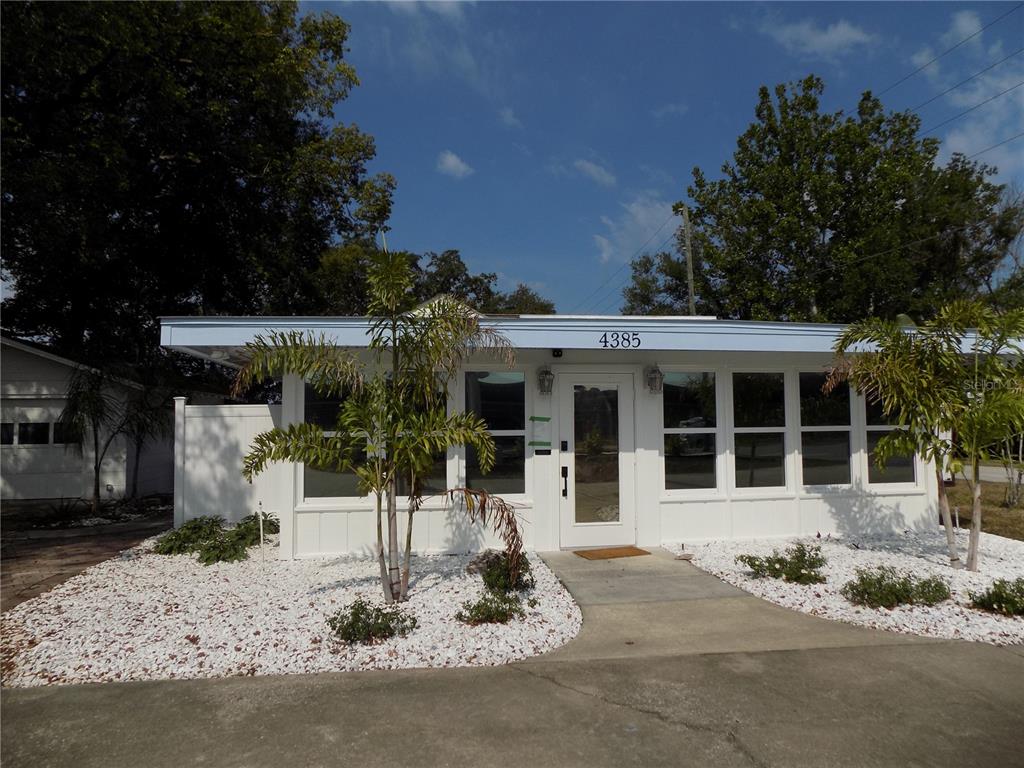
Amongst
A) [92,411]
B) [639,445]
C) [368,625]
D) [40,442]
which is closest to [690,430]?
[639,445]

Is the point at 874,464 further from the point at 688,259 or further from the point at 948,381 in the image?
the point at 688,259

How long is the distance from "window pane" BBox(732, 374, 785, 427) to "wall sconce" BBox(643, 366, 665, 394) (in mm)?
1107

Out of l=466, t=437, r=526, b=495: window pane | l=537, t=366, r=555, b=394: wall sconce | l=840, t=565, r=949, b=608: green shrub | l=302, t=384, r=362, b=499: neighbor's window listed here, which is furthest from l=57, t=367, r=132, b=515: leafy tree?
l=840, t=565, r=949, b=608: green shrub

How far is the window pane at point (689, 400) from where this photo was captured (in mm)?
7965

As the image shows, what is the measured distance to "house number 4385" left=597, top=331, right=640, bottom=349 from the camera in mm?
6676

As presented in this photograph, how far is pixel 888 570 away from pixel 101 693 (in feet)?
21.7

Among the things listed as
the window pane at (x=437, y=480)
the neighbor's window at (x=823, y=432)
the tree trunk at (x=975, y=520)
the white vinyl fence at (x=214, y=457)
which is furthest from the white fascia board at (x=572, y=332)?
the white vinyl fence at (x=214, y=457)

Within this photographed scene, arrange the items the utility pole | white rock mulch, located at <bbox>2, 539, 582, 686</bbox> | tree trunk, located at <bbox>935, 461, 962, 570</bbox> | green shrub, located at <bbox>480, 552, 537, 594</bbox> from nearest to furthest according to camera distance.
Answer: white rock mulch, located at <bbox>2, 539, 582, 686</bbox>, green shrub, located at <bbox>480, 552, 537, 594</bbox>, tree trunk, located at <bbox>935, 461, 962, 570</bbox>, the utility pole

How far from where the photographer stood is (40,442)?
13.8 meters

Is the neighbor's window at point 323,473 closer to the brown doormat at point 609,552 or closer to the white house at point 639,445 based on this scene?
the white house at point 639,445

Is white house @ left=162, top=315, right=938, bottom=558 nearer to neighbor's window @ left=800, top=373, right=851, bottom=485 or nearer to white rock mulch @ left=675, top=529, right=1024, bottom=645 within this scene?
neighbor's window @ left=800, top=373, right=851, bottom=485

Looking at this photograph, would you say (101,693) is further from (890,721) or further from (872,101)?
(872,101)

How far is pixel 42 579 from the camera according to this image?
21.7ft

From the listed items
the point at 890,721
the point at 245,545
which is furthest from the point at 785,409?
the point at 245,545
